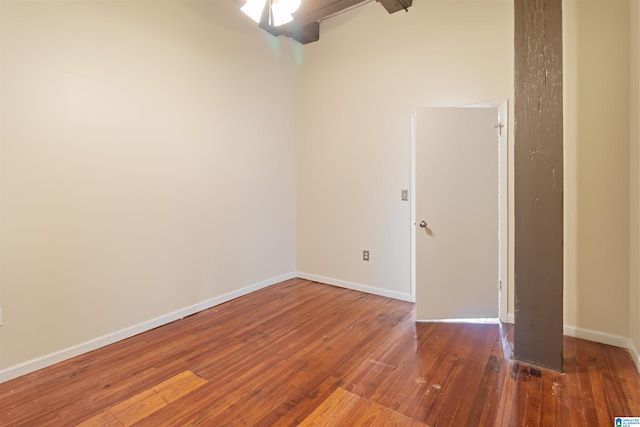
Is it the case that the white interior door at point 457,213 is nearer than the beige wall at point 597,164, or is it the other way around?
the beige wall at point 597,164

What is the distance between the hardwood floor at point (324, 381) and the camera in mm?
1698

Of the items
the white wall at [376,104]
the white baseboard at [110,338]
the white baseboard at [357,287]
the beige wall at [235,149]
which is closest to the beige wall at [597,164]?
the beige wall at [235,149]

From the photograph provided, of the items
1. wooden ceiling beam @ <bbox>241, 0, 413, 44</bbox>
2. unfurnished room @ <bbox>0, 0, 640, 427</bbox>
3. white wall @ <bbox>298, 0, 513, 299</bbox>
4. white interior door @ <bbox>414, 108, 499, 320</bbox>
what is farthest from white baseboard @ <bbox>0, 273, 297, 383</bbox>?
wooden ceiling beam @ <bbox>241, 0, 413, 44</bbox>

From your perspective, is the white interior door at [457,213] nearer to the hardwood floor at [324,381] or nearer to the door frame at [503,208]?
the door frame at [503,208]

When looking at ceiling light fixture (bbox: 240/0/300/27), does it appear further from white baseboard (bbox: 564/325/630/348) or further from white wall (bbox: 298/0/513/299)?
white baseboard (bbox: 564/325/630/348)

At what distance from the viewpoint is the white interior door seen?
111 inches

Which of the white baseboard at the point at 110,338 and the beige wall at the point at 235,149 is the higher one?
the beige wall at the point at 235,149

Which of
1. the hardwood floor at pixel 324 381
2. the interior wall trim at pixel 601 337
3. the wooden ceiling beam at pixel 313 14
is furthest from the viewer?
the wooden ceiling beam at pixel 313 14

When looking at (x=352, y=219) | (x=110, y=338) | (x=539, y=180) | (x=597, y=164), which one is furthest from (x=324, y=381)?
(x=597, y=164)

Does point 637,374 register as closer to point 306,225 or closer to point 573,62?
point 573,62

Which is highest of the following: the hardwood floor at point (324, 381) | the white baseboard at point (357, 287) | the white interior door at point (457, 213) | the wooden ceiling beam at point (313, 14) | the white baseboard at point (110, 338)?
the wooden ceiling beam at point (313, 14)

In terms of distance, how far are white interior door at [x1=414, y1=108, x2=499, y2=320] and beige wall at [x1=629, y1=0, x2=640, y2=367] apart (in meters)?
0.87

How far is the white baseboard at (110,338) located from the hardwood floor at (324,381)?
6 centimetres

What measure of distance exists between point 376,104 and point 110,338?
3376 millimetres
